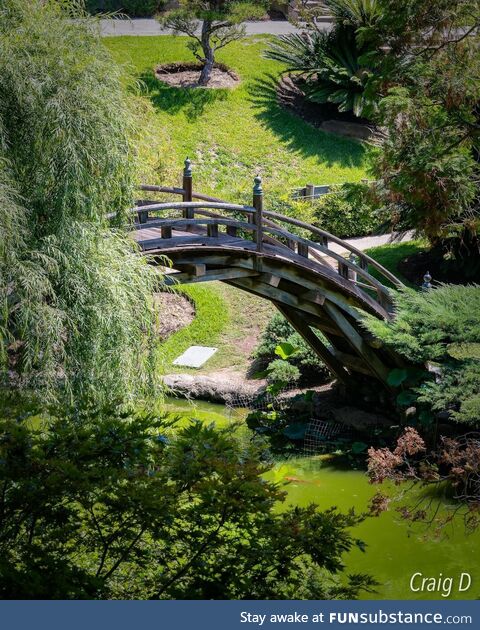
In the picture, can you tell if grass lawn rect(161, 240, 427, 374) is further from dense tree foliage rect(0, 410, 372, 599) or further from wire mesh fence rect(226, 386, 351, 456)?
dense tree foliage rect(0, 410, 372, 599)

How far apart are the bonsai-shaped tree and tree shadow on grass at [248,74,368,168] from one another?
1.48 meters

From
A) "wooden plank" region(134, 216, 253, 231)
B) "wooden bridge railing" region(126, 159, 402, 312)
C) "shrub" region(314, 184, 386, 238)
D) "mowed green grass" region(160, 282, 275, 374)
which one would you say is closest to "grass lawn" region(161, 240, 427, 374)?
"mowed green grass" region(160, 282, 275, 374)

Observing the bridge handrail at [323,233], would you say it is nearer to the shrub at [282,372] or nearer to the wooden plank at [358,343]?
the wooden plank at [358,343]

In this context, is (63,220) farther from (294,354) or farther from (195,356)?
(195,356)

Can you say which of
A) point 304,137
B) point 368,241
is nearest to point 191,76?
point 304,137

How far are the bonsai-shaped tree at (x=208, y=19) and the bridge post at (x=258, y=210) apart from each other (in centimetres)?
1377

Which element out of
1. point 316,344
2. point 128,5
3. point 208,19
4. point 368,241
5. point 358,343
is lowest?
point 316,344

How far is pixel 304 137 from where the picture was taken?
92.7 ft

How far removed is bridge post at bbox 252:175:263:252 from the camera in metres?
15.0

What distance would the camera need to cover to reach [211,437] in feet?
28.6

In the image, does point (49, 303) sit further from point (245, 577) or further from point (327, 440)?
point (327, 440)

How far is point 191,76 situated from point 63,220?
63.7 feet

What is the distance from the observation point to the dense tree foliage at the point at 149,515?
7.99 m

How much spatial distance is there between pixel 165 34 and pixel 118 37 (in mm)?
1455
